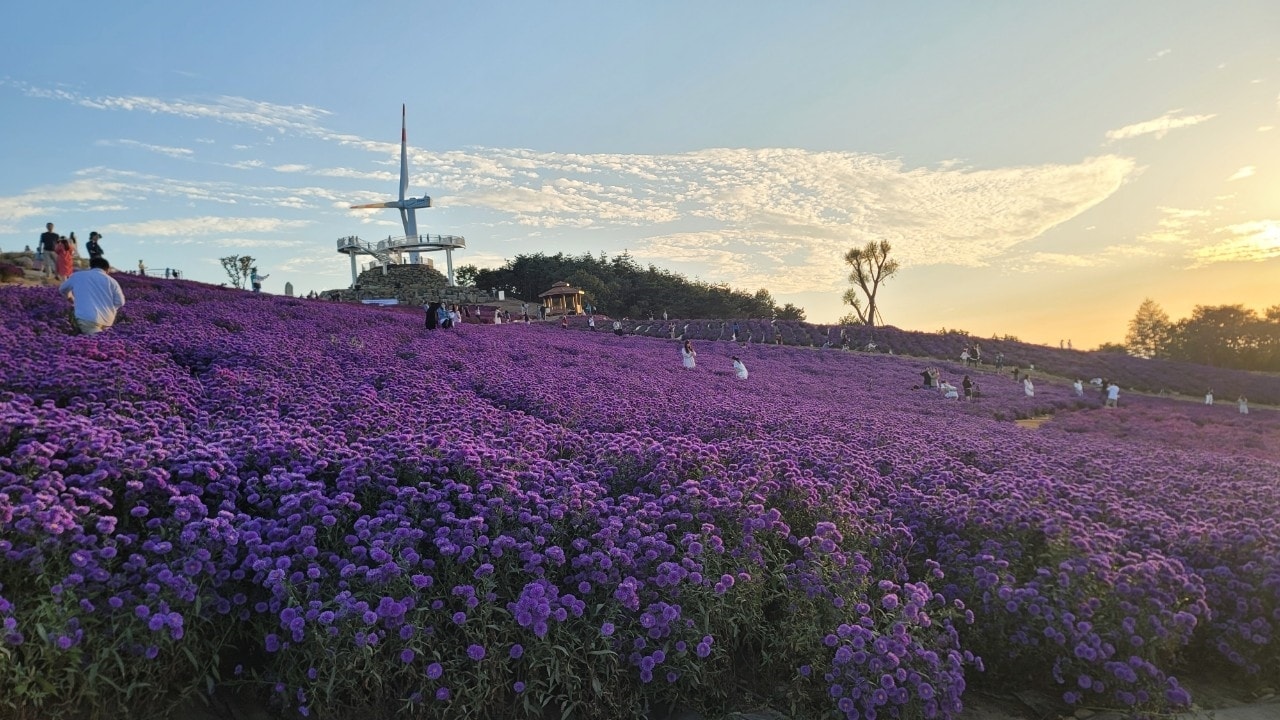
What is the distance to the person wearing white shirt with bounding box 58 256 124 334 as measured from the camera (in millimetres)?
10734

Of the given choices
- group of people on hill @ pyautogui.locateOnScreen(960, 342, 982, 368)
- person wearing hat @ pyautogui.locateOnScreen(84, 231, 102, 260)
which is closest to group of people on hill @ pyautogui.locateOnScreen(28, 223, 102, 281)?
person wearing hat @ pyautogui.locateOnScreen(84, 231, 102, 260)

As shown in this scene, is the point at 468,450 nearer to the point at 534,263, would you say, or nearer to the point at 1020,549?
the point at 1020,549

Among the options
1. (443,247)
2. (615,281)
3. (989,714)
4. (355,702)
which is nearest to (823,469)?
(989,714)

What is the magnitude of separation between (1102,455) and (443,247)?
58.8 meters

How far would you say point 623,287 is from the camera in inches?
2997

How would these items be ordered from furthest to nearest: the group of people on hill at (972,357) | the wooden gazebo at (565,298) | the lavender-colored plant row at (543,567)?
the wooden gazebo at (565,298), the group of people on hill at (972,357), the lavender-colored plant row at (543,567)

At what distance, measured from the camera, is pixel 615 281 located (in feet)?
248

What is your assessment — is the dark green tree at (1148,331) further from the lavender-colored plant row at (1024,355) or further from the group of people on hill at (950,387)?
the group of people on hill at (950,387)

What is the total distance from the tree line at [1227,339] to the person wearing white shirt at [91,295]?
73.1 meters

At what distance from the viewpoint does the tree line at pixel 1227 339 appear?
58.9 meters

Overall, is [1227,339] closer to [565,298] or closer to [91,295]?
[565,298]

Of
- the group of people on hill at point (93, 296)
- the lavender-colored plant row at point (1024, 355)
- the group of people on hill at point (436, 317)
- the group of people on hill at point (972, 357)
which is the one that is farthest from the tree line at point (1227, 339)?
the group of people on hill at point (93, 296)

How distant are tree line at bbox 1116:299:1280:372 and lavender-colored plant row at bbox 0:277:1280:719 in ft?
225

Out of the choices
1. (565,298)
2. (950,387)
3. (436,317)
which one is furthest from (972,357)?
(436,317)
